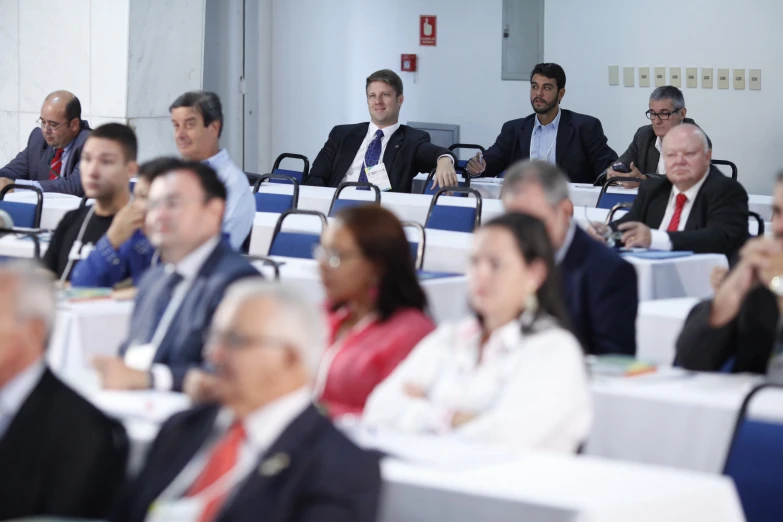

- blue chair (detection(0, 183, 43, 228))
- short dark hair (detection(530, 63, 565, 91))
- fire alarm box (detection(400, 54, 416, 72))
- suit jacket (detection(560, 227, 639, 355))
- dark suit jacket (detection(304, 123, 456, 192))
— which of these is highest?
fire alarm box (detection(400, 54, 416, 72))

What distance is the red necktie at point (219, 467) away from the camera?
2396mm

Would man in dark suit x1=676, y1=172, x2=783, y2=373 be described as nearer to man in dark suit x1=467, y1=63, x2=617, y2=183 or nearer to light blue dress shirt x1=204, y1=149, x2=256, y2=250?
light blue dress shirt x1=204, y1=149, x2=256, y2=250

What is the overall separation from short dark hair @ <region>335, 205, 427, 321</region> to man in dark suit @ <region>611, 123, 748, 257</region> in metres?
2.82

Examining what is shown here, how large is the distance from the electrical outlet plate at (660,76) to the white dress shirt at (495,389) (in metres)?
8.51

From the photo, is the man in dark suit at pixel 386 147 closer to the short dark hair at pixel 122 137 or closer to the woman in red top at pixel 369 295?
the short dark hair at pixel 122 137

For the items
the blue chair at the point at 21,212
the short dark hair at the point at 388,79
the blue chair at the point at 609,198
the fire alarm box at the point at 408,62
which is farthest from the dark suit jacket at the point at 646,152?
the blue chair at the point at 21,212

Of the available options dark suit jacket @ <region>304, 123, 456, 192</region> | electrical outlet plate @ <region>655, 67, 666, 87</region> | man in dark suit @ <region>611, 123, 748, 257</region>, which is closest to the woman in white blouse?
man in dark suit @ <region>611, 123, 748, 257</region>

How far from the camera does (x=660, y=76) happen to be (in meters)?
11.3

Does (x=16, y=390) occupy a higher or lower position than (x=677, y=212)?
lower

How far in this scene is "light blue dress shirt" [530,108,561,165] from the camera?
9.70 metres

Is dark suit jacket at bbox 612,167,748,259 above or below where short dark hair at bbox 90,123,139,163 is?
below

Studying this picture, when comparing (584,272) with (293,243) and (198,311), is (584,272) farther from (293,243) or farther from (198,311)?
(293,243)

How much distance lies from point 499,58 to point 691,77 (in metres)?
1.83

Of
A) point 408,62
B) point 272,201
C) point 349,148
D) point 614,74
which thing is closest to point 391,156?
point 349,148
